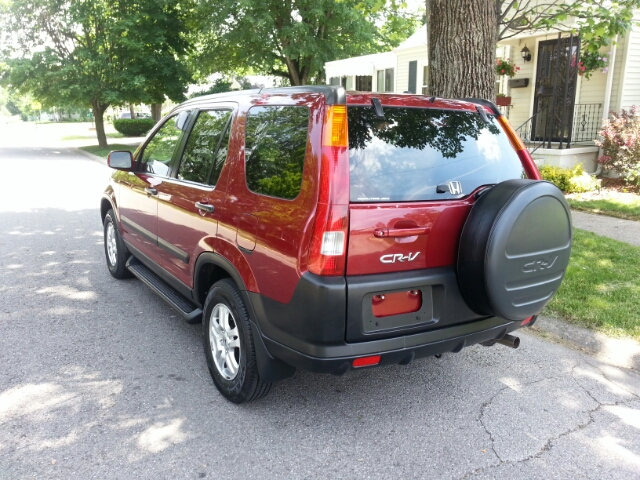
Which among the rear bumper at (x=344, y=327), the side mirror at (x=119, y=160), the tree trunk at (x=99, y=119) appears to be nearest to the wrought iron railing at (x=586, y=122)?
the side mirror at (x=119, y=160)

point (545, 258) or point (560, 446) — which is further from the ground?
point (545, 258)

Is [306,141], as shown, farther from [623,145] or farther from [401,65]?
[401,65]

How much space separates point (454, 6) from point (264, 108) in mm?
3314

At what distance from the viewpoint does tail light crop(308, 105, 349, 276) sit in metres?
2.51

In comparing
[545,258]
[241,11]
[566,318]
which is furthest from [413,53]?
[545,258]

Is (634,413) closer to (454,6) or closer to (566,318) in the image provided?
(566,318)

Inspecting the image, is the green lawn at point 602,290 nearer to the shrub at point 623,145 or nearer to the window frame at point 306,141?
the window frame at point 306,141

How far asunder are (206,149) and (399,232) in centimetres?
170

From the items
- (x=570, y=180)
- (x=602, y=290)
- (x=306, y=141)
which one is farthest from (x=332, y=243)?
(x=570, y=180)

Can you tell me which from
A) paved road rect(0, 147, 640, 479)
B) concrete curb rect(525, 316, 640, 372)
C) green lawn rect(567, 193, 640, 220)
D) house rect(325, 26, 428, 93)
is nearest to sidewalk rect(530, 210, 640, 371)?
concrete curb rect(525, 316, 640, 372)

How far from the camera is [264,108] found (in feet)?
10.3

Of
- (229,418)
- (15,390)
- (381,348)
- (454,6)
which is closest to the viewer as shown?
(381,348)

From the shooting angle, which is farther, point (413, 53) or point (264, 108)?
point (413, 53)

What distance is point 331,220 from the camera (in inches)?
98.7
